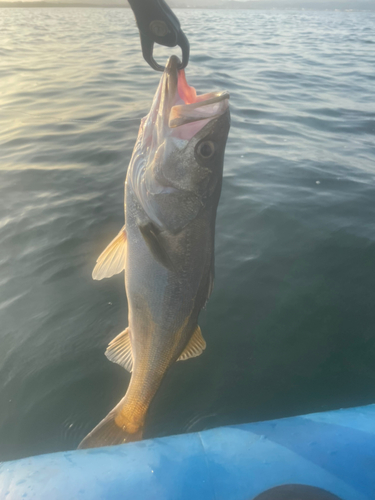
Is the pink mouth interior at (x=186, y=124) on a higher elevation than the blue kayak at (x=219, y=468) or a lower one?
higher

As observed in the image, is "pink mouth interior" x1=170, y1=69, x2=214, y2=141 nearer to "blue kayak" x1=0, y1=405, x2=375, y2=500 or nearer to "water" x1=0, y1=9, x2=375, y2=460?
"blue kayak" x1=0, y1=405, x2=375, y2=500

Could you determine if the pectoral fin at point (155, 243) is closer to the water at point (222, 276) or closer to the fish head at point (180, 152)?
the fish head at point (180, 152)

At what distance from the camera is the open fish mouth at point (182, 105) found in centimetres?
202

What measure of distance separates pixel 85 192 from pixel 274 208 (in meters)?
3.06

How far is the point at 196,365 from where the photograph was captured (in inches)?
139

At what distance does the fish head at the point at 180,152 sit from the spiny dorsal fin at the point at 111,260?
0.39m

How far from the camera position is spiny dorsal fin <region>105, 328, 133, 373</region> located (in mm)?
2605

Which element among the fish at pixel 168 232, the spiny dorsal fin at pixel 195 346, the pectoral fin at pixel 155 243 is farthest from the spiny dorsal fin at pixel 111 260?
the spiny dorsal fin at pixel 195 346

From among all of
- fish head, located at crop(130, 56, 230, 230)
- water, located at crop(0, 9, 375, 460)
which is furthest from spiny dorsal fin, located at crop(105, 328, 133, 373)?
fish head, located at crop(130, 56, 230, 230)

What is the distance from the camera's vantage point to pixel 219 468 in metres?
2.32

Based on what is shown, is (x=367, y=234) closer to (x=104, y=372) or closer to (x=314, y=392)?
(x=314, y=392)

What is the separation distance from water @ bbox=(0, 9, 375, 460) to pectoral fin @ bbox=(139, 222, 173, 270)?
1477 millimetres

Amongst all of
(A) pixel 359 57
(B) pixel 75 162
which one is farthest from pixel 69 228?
(A) pixel 359 57

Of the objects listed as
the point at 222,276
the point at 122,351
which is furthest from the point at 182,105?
the point at 222,276
